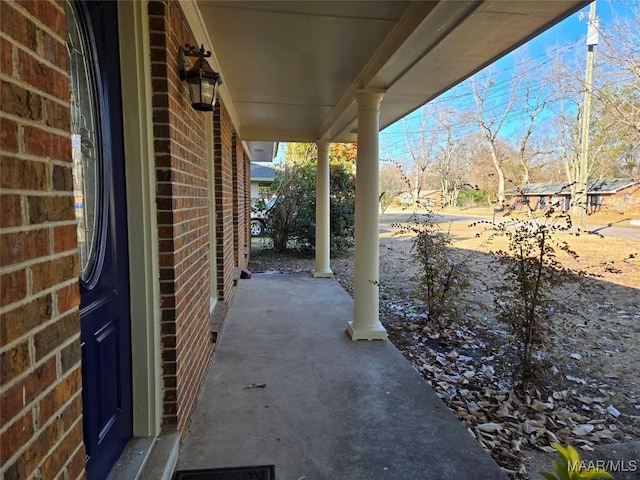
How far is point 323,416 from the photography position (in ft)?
8.63

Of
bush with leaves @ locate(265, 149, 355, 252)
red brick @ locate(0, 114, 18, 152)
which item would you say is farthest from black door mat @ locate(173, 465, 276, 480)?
bush with leaves @ locate(265, 149, 355, 252)

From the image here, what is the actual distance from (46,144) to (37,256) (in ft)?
0.85

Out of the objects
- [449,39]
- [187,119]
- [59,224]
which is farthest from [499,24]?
[59,224]

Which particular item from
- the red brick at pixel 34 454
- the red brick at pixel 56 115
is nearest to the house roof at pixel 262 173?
the red brick at pixel 56 115

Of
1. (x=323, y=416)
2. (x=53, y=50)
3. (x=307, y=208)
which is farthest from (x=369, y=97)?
(x=307, y=208)

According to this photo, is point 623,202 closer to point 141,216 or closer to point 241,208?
point 241,208

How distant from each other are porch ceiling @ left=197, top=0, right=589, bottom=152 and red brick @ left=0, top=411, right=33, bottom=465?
8.16 ft

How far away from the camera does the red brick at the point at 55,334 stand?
0.87 metres

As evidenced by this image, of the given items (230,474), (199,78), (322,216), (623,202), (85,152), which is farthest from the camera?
(623,202)

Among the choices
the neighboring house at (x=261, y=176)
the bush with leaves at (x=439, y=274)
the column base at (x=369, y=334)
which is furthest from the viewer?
the neighboring house at (x=261, y=176)

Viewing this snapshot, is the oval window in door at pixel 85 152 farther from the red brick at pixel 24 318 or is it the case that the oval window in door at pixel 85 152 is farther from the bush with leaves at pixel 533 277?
the bush with leaves at pixel 533 277

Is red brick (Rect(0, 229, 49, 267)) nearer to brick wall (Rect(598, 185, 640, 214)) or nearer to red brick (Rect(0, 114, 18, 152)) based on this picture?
red brick (Rect(0, 114, 18, 152))

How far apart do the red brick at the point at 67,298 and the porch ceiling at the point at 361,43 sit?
2169 millimetres

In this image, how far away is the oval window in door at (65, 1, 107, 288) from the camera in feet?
4.84
